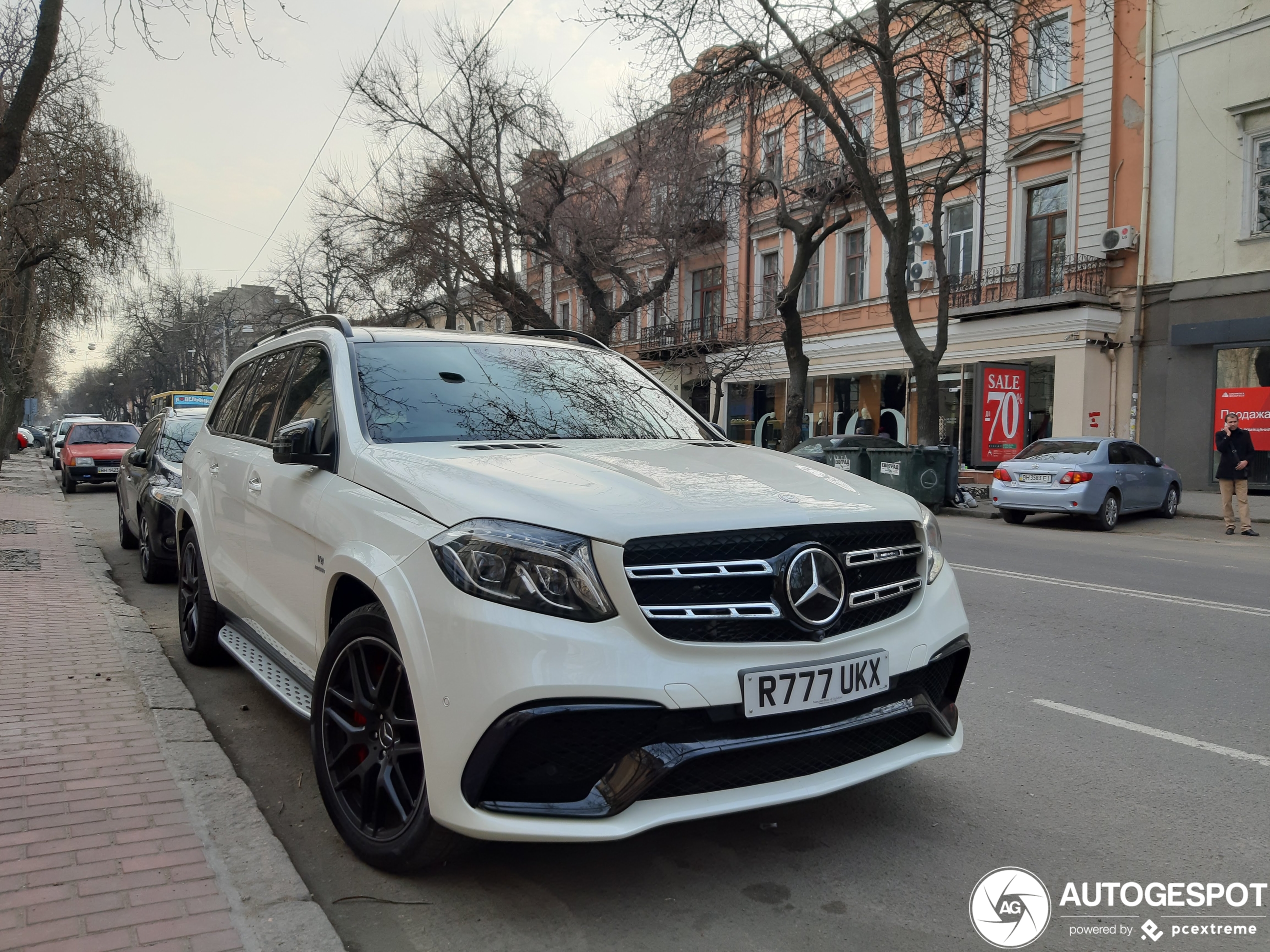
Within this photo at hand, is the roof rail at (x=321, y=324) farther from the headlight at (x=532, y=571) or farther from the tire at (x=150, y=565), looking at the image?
the tire at (x=150, y=565)

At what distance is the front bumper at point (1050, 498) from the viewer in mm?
15406

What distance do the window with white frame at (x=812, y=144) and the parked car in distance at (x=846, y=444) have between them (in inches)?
264

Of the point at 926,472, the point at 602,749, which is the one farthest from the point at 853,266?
the point at 602,749

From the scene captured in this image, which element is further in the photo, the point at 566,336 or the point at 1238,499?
the point at 1238,499

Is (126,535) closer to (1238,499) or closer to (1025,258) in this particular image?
(1238,499)

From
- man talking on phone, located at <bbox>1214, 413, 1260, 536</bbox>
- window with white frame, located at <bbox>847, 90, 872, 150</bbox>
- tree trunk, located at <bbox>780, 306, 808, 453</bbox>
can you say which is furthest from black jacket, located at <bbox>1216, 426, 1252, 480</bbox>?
window with white frame, located at <bbox>847, 90, 872, 150</bbox>

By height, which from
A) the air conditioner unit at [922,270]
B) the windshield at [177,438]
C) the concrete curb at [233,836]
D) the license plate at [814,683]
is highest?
the air conditioner unit at [922,270]

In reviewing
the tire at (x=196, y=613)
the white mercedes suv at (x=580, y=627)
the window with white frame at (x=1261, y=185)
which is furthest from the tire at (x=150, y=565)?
the window with white frame at (x=1261, y=185)

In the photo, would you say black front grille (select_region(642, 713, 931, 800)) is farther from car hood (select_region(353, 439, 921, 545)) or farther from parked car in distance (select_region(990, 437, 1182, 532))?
parked car in distance (select_region(990, 437, 1182, 532))

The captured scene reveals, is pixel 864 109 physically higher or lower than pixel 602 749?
higher

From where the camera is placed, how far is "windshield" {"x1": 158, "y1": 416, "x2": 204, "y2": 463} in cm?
918

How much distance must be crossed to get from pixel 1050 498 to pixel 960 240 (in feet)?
40.3

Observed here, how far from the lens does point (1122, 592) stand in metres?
8.59

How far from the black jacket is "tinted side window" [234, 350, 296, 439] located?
1425cm
